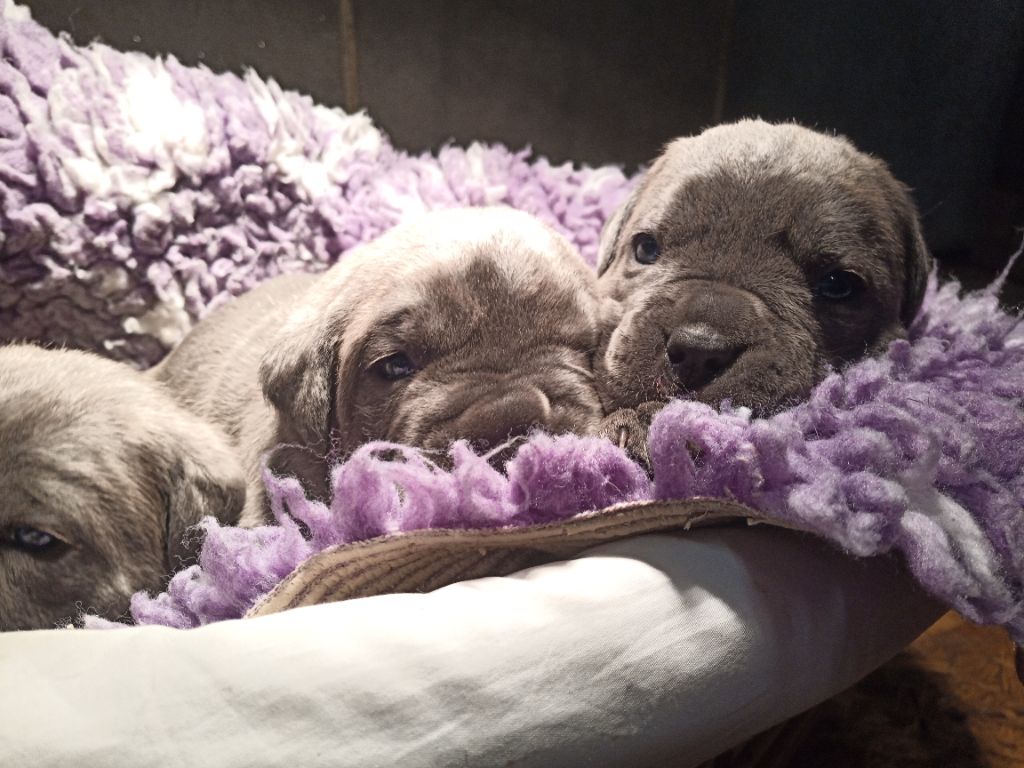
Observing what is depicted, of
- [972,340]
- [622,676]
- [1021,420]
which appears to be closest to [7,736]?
[622,676]

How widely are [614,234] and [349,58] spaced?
116cm

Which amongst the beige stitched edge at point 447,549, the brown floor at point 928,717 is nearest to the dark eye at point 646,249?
the beige stitched edge at point 447,549

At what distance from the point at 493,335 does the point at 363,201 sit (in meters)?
1.26

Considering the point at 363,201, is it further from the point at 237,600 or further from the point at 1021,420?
the point at 1021,420

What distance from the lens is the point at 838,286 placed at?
1665 millimetres

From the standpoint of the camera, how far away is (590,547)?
1302 millimetres

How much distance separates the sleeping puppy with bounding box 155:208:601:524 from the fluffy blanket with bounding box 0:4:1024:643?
5.5 inches

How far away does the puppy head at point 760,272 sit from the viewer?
1.49m

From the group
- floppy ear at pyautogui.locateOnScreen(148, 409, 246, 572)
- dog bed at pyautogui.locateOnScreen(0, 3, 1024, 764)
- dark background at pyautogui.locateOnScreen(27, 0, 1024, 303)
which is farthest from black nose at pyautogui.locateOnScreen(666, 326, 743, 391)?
floppy ear at pyautogui.locateOnScreen(148, 409, 246, 572)

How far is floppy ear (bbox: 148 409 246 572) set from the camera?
157 centimetres

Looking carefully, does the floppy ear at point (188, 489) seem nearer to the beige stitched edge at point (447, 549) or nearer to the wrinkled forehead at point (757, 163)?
the beige stitched edge at point (447, 549)

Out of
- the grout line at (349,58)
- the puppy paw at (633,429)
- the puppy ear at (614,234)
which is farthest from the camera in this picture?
the grout line at (349,58)

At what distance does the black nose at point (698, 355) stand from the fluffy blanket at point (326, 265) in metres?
0.13

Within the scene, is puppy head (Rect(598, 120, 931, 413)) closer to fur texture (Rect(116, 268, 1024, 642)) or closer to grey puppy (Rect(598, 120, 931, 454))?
grey puppy (Rect(598, 120, 931, 454))
